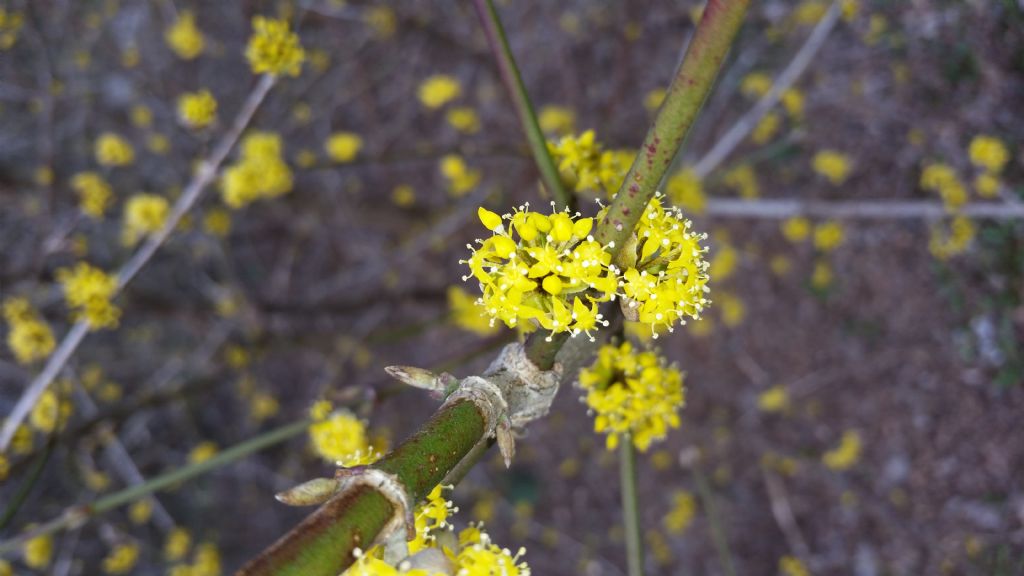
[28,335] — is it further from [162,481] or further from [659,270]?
[659,270]

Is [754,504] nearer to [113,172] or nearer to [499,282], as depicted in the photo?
[499,282]

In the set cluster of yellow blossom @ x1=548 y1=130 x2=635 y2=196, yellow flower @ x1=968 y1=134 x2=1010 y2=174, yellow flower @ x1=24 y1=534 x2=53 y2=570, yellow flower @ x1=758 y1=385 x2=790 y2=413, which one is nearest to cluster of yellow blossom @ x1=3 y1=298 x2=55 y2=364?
yellow flower @ x1=24 y1=534 x2=53 y2=570

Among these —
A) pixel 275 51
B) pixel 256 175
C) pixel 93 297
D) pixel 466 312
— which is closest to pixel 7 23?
pixel 256 175

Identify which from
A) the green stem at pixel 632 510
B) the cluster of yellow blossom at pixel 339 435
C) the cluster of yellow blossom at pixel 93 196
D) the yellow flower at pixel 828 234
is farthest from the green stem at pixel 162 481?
the yellow flower at pixel 828 234

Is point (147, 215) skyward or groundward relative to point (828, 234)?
groundward

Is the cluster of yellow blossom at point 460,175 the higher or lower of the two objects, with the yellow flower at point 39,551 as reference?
higher

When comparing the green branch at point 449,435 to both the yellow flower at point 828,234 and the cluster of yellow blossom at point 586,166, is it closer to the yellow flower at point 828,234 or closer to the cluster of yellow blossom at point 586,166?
the cluster of yellow blossom at point 586,166

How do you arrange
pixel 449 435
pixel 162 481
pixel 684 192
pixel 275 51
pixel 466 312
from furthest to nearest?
pixel 466 312
pixel 684 192
pixel 275 51
pixel 162 481
pixel 449 435
